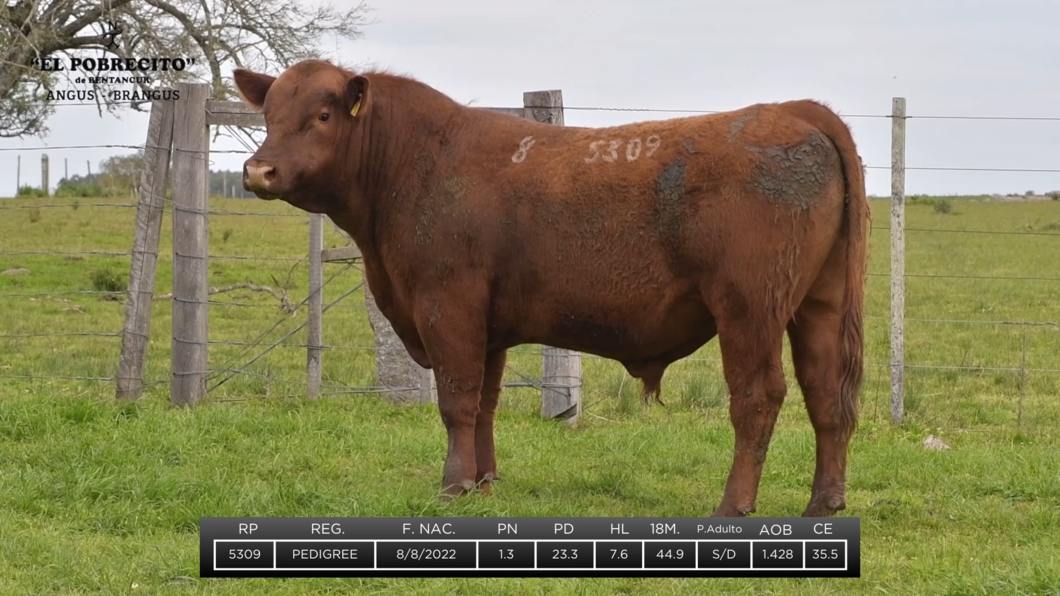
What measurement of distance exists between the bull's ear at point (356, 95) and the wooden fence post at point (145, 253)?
3131mm

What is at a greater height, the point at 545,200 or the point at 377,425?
the point at 545,200

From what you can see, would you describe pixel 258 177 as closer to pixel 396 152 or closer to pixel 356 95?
pixel 356 95

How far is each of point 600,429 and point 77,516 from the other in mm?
3932

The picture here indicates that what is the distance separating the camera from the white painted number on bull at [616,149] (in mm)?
6074

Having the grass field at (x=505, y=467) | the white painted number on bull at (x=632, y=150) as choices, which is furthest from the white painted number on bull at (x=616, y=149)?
the grass field at (x=505, y=467)

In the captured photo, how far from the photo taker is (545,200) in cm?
622

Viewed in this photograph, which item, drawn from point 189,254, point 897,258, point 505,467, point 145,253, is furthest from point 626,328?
point 145,253

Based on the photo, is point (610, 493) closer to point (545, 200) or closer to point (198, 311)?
point (545, 200)

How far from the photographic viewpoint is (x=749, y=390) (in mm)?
5820

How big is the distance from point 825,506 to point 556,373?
10.5 feet

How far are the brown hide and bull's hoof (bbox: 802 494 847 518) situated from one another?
0.01m

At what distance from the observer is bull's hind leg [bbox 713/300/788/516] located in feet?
18.8

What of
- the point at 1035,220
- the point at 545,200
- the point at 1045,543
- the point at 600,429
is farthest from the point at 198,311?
the point at 1035,220
